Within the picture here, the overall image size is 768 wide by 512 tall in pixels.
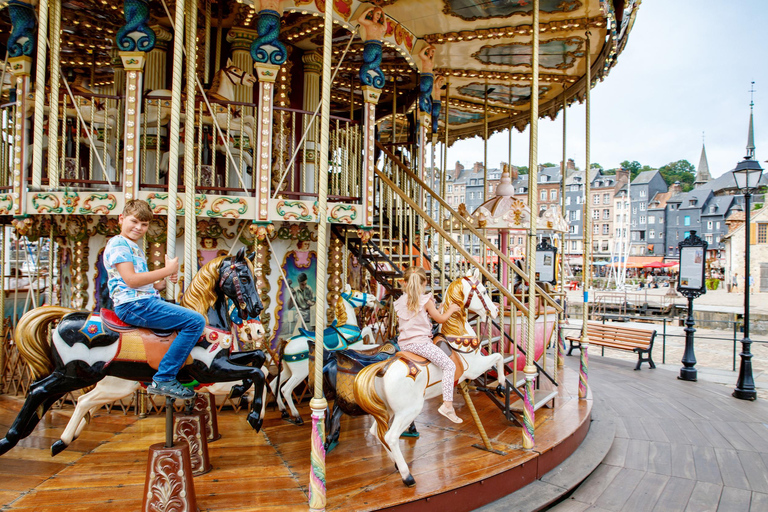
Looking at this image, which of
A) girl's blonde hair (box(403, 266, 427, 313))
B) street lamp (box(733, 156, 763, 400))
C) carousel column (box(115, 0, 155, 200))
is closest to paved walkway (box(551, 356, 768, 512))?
street lamp (box(733, 156, 763, 400))

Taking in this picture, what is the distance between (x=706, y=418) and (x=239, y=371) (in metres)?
6.88

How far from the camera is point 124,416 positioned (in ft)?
20.1

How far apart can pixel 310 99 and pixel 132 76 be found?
356 cm

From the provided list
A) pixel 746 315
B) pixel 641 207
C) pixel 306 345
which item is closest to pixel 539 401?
pixel 306 345

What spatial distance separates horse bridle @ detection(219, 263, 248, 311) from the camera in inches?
165

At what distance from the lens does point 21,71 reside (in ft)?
19.0

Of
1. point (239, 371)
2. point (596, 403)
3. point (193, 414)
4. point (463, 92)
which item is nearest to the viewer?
point (239, 371)

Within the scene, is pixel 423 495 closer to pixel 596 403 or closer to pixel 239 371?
pixel 239 371

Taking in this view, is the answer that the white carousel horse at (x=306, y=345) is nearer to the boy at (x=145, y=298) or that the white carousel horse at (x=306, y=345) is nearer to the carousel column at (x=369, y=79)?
the carousel column at (x=369, y=79)

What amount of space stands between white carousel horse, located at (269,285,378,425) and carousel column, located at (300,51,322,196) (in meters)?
2.61

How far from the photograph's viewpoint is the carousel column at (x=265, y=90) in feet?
18.6

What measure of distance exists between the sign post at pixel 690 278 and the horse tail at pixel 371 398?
8096 millimetres

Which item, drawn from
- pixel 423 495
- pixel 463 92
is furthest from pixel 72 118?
pixel 463 92

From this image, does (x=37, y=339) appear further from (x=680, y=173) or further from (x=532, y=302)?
(x=680, y=173)
